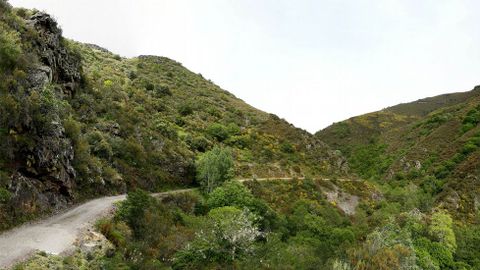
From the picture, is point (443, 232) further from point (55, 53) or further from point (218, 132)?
point (55, 53)

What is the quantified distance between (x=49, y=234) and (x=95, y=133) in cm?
1435

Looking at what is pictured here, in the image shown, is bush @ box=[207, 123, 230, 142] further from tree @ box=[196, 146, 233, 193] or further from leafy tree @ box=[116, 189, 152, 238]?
leafy tree @ box=[116, 189, 152, 238]

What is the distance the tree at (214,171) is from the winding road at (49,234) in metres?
15.8

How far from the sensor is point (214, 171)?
131 feet

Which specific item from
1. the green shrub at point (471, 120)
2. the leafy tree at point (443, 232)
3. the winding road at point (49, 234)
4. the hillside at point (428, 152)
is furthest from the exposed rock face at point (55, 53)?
the green shrub at point (471, 120)

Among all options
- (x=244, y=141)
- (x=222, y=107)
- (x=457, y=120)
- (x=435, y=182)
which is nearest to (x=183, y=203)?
(x=244, y=141)

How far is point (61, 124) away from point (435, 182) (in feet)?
223

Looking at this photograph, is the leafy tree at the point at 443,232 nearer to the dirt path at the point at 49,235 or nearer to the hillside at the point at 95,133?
the hillside at the point at 95,133

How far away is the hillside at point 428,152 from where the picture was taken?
6950cm

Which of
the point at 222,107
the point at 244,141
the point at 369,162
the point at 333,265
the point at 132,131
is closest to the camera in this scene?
the point at 333,265

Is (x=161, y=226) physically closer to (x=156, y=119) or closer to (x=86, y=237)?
Answer: (x=86, y=237)

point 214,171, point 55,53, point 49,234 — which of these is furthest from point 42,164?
point 214,171

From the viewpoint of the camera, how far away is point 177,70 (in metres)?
88.2

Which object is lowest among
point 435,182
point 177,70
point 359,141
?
point 435,182
